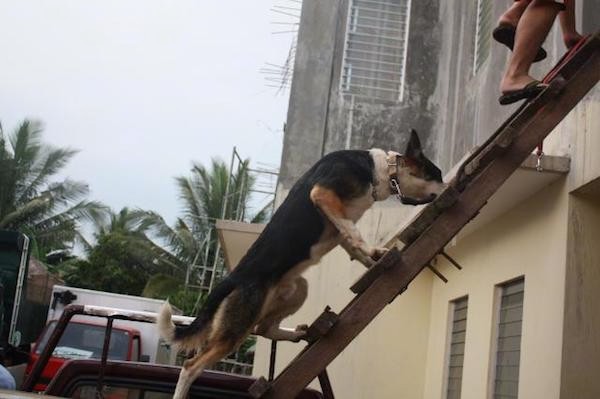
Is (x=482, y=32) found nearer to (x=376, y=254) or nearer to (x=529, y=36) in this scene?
(x=529, y=36)

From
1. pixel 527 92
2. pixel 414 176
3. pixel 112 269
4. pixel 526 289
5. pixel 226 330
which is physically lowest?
pixel 226 330

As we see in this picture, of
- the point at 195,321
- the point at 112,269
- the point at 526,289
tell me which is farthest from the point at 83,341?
the point at 112,269

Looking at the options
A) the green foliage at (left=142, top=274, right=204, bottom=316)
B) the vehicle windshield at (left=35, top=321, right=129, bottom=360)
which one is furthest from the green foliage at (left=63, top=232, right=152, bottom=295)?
the vehicle windshield at (left=35, top=321, right=129, bottom=360)

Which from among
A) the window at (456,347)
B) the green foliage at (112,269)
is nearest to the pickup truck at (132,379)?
the window at (456,347)

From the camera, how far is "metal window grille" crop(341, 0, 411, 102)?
13.1 meters

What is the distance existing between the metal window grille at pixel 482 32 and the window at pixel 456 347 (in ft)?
11.0

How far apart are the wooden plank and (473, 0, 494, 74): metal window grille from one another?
5689mm

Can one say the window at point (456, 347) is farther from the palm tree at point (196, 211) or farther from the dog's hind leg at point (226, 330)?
the palm tree at point (196, 211)

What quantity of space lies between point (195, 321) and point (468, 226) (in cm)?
553

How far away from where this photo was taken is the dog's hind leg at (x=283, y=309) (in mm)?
4145

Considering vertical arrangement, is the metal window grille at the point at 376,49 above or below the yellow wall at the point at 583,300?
above

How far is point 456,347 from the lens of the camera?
9492mm

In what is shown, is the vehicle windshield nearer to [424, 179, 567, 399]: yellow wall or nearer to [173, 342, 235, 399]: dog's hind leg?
[424, 179, 567, 399]: yellow wall

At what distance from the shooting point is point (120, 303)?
15.5 m
